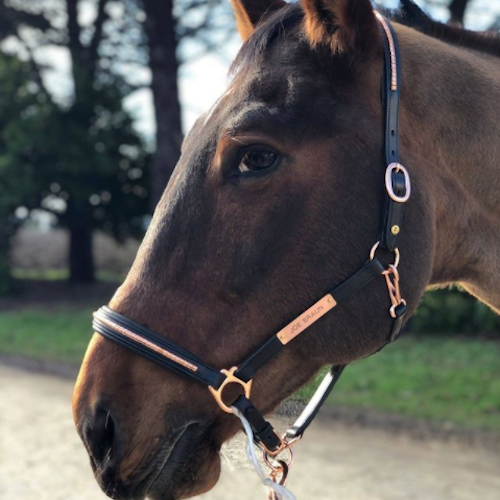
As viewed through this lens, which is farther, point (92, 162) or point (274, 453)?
point (92, 162)

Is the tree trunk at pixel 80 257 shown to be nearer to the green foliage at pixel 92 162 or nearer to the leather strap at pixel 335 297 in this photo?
the green foliage at pixel 92 162

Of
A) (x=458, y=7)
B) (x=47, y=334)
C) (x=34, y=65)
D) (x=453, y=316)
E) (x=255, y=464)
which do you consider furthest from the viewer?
(x=34, y=65)

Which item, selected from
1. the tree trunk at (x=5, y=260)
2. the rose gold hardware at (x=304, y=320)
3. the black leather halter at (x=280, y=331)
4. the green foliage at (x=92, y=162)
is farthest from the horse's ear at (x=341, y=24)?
the tree trunk at (x=5, y=260)

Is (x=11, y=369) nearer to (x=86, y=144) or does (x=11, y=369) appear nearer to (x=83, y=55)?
(x=86, y=144)

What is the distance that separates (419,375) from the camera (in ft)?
24.6

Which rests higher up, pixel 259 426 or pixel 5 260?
pixel 259 426

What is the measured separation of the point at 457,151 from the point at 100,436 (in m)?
1.39

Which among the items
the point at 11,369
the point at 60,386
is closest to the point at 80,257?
the point at 11,369

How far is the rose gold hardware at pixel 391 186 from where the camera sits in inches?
72.3

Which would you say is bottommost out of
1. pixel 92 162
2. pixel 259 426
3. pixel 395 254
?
pixel 92 162

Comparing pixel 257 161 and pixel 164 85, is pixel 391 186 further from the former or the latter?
pixel 164 85

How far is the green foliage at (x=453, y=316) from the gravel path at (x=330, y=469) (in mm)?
4430

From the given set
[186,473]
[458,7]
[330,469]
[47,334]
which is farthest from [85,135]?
[186,473]

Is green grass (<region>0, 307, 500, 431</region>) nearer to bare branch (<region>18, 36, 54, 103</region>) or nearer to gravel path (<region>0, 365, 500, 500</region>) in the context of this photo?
gravel path (<region>0, 365, 500, 500</region>)
